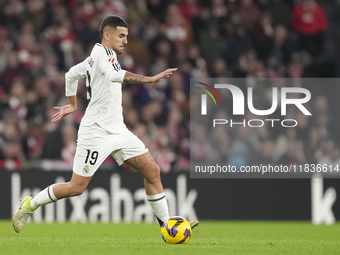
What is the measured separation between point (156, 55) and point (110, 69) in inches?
294

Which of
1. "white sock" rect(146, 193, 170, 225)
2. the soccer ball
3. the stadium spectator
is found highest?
the stadium spectator

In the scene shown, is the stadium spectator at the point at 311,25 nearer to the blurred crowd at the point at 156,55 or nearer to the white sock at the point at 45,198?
the blurred crowd at the point at 156,55

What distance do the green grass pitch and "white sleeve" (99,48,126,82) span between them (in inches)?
61.8

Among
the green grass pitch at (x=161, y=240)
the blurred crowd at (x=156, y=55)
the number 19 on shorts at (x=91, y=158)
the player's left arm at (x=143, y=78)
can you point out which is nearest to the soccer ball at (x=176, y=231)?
the green grass pitch at (x=161, y=240)

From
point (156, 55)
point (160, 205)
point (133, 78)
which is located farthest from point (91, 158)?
point (156, 55)

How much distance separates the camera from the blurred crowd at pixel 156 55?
1196cm

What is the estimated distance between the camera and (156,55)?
548 inches

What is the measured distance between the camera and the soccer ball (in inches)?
265

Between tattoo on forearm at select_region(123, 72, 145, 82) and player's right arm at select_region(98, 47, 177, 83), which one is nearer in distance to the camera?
player's right arm at select_region(98, 47, 177, 83)

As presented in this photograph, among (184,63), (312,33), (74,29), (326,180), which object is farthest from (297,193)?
(74,29)

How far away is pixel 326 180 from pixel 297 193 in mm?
517

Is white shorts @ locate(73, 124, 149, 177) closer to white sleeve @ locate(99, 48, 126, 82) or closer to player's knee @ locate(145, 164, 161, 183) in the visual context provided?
player's knee @ locate(145, 164, 161, 183)

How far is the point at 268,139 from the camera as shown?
12117 mm

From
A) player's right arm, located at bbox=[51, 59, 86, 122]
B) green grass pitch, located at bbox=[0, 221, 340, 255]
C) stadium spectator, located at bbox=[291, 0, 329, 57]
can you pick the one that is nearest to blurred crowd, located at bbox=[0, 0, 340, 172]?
stadium spectator, located at bbox=[291, 0, 329, 57]
